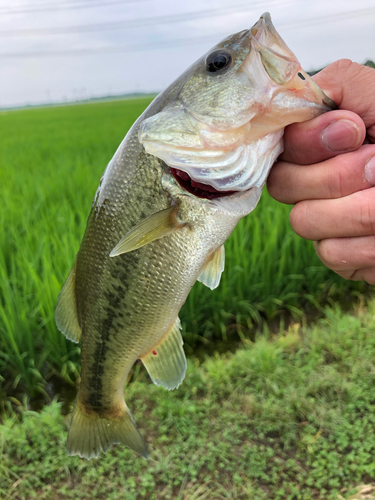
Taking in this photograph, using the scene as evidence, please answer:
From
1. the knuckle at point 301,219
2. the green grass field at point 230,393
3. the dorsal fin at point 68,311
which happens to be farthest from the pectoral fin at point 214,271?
the green grass field at point 230,393

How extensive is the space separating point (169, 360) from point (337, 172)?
2.80 feet

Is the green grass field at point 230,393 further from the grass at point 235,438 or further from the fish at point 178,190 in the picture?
the fish at point 178,190

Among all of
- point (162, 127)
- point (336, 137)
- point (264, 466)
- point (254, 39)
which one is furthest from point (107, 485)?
point (254, 39)

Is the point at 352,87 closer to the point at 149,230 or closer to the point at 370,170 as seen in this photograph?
the point at 370,170

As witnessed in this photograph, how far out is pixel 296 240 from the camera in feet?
10.1

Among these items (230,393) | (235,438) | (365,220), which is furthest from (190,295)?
(365,220)

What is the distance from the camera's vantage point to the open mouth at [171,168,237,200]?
1.01 metres

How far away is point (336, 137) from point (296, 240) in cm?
205

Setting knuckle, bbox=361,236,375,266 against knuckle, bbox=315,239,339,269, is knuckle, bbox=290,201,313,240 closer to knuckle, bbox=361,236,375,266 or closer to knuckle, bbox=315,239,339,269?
knuckle, bbox=315,239,339,269

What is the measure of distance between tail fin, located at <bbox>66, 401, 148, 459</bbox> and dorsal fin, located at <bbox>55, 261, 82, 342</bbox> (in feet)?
1.02

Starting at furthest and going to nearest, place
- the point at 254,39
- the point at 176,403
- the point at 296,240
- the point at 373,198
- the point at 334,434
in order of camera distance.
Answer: the point at 296,240
the point at 176,403
the point at 334,434
the point at 373,198
the point at 254,39

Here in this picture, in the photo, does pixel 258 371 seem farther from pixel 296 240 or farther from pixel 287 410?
pixel 296 240

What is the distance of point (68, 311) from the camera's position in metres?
1.35

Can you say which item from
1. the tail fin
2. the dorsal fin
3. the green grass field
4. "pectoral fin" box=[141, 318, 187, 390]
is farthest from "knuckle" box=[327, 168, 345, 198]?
the green grass field
